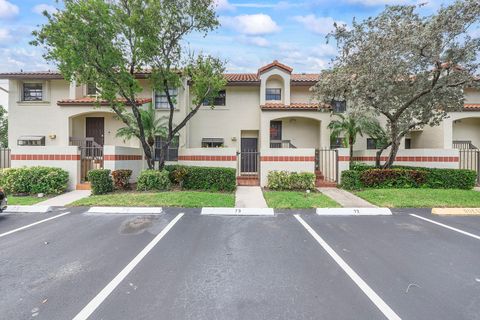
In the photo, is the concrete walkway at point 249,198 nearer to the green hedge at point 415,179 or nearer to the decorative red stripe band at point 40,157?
the green hedge at point 415,179

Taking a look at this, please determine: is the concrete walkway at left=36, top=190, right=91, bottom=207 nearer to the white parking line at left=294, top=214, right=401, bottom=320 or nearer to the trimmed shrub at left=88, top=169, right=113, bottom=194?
the trimmed shrub at left=88, top=169, right=113, bottom=194

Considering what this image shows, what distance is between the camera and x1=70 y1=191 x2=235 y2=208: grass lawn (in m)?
8.59

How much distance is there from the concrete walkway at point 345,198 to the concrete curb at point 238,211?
2.76 metres

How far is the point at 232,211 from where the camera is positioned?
7992 mm

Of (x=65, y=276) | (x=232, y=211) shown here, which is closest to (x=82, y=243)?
(x=65, y=276)

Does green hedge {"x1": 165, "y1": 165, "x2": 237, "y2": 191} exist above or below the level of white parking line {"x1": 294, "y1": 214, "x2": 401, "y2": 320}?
above

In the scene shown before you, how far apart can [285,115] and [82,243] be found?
1208 cm

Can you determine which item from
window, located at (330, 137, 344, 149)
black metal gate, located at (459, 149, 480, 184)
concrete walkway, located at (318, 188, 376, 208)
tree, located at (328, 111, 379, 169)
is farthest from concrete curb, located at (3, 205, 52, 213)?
black metal gate, located at (459, 149, 480, 184)

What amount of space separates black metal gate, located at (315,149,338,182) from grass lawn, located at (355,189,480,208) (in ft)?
7.88

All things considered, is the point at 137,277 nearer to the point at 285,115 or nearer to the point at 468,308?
the point at 468,308

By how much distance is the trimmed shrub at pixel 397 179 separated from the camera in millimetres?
11664

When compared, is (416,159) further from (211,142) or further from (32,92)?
(32,92)

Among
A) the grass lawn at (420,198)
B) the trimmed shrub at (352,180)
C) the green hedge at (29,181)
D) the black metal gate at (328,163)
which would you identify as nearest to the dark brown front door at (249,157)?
the black metal gate at (328,163)

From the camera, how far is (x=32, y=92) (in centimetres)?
1606
